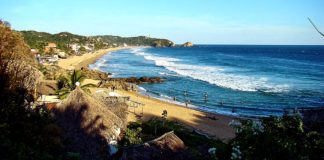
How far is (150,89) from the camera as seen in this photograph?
145 feet

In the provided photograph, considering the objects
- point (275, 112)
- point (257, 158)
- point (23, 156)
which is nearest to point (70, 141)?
point (23, 156)

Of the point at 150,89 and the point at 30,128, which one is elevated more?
the point at 30,128

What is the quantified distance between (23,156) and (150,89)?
35932 mm

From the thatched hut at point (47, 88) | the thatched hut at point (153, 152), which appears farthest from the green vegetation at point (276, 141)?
the thatched hut at point (47, 88)

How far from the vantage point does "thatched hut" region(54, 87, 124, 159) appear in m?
14.8

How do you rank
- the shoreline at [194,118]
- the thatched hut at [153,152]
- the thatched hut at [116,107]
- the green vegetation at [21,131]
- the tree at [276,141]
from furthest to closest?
the shoreline at [194,118] < the thatched hut at [116,107] < the thatched hut at [153,152] < the green vegetation at [21,131] < the tree at [276,141]

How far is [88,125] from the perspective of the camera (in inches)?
624

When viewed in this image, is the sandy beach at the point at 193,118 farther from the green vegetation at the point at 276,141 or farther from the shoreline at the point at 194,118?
the green vegetation at the point at 276,141

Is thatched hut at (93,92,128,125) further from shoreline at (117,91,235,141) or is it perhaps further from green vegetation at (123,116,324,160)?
green vegetation at (123,116,324,160)

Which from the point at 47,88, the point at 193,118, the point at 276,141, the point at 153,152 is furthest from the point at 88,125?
the point at 193,118

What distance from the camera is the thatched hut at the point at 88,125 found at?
1476cm

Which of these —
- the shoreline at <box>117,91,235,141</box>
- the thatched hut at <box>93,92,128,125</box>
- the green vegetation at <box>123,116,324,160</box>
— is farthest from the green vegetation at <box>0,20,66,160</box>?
the shoreline at <box>117,91,235,141</box>

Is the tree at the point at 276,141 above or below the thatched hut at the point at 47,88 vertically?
above

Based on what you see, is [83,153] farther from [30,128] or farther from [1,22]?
[1,22]
